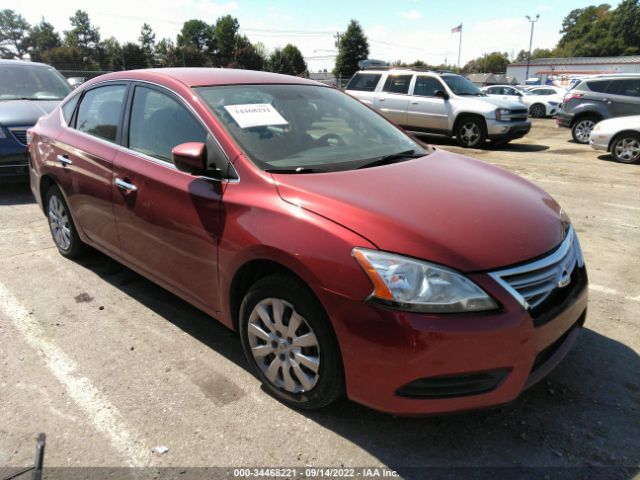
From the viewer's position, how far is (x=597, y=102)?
12.2 m

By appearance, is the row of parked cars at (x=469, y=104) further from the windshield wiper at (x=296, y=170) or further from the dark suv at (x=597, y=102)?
the windshield wiper at (x=296, y=170)

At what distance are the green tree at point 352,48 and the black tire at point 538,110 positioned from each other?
46.4 m

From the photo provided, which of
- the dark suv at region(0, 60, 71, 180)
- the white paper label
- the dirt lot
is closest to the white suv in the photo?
the dark suv at region(0, 60, 71, 180)

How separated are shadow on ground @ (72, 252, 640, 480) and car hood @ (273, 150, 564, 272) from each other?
0.82m

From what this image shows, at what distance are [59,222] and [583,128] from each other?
12.9m

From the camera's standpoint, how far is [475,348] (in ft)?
6.59

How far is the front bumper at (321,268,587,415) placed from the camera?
1.99 metres

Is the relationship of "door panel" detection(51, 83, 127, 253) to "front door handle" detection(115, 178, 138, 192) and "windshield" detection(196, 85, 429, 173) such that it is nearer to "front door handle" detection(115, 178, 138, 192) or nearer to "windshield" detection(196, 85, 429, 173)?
"front door handle" detection(115, 178, 138, 192)

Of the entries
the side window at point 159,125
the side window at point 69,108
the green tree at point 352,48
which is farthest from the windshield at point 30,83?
the green tree at point 352,48

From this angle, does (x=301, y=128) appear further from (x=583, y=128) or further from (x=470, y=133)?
(x=583, y=128)

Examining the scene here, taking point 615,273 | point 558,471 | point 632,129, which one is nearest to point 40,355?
point 558,471

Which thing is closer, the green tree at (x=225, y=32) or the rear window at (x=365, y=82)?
the rear window at (x=365, y=82)

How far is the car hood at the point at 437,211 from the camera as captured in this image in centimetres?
212

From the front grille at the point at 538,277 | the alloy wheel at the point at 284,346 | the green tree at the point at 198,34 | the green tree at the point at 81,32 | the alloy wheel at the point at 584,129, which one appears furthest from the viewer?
the green tree at the point at 198,34
